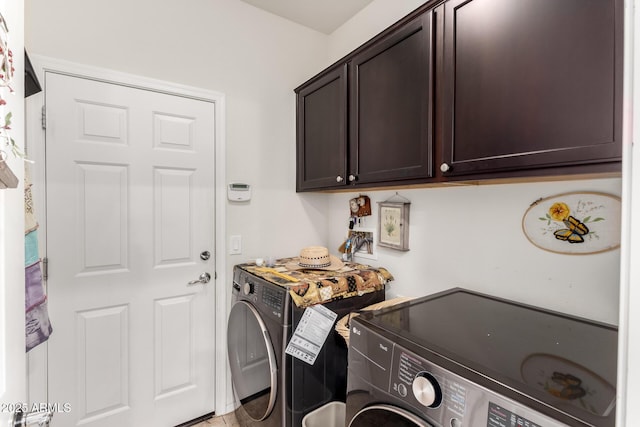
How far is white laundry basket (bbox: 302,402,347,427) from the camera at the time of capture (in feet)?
4.91

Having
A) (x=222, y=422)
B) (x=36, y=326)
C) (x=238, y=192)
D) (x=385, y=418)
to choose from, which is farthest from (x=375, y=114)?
(x=222, y=422)

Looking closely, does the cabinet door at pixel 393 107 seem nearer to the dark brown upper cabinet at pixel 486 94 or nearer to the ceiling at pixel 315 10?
the dark brown upper cabinet at pixel 486 94

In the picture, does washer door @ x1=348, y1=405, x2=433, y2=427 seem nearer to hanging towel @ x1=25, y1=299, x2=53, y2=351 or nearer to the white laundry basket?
the white laundry basket

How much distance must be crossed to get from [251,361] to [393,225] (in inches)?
44.5

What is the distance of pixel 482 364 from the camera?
817 mm

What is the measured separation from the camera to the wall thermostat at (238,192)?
2.00 metres

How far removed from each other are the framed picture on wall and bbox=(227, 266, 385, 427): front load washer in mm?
302

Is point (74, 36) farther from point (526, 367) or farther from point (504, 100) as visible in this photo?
point (526, 367)

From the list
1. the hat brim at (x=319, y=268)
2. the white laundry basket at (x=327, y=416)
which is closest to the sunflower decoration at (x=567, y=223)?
the hat brim at (x=319, y=268)

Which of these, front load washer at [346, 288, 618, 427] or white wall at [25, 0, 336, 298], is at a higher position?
white wall at [25, 0, 336, 298]

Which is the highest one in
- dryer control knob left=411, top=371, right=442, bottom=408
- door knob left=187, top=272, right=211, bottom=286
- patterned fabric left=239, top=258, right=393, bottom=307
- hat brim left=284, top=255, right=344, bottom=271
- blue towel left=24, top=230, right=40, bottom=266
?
blue towel left=24, top=230, right=40, bottom=266

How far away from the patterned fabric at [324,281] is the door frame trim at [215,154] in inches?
11.7

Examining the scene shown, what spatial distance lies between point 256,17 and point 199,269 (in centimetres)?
174

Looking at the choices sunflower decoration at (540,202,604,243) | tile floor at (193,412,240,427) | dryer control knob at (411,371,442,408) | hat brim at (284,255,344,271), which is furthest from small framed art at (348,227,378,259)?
tile floor at (193,412,240,427)
